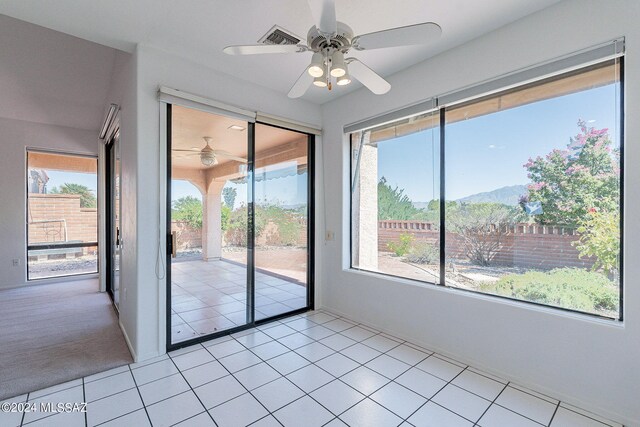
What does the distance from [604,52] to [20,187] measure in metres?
7.63

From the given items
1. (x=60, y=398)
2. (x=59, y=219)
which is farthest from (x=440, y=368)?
(x=59, y=219)

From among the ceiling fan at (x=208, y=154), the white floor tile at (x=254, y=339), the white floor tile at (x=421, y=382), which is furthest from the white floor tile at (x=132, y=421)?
the ceiling fan at (x=208, y=154)

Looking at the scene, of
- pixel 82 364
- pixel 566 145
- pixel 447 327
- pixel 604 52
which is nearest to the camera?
pixel 604 52

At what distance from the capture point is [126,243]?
299 centimetres

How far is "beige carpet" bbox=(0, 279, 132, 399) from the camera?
2.28 m

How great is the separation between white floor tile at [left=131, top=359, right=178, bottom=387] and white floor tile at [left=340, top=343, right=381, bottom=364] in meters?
1.52

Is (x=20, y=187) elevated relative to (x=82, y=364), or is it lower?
elevated

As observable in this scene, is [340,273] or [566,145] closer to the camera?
[566,145]

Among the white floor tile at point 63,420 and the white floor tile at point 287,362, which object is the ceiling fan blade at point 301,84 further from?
the white floor tile at point 63,420

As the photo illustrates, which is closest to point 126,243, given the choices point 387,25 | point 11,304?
point 11,304

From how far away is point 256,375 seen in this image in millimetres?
2301

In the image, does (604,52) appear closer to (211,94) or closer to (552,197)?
(552,197)

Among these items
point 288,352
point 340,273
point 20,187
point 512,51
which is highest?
point 512,51

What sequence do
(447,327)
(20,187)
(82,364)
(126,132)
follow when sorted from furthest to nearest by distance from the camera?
(20,187)
(126,132)
(447,327)
(82,364)
